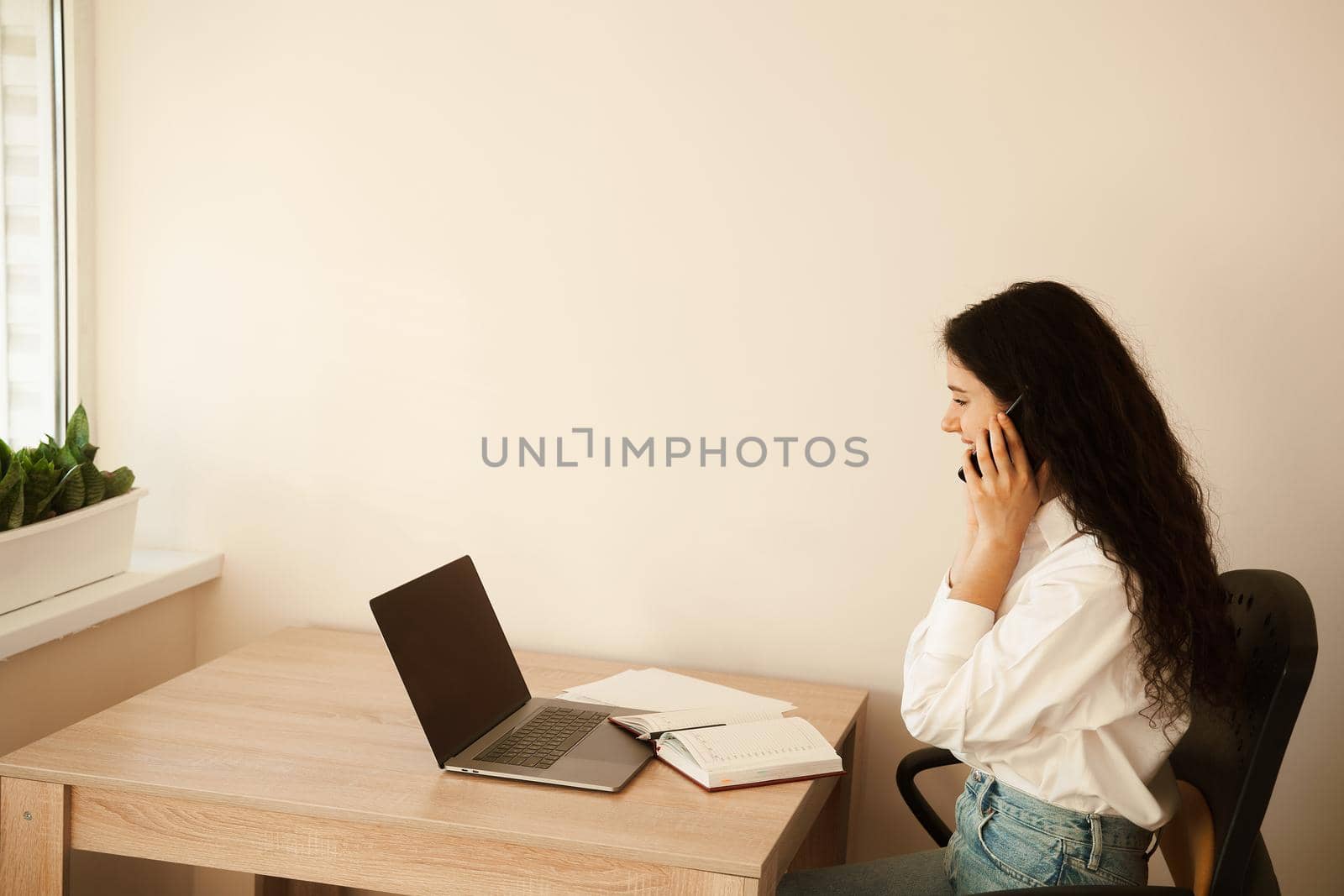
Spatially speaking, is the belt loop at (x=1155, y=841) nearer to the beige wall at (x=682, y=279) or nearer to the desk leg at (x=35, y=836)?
the beige wall at (x=682, y=279)

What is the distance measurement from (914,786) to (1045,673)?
0.56 meters

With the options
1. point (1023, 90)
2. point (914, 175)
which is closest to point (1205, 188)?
point (1023, 90)

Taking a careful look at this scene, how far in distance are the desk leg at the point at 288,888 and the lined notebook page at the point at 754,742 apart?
0.99m

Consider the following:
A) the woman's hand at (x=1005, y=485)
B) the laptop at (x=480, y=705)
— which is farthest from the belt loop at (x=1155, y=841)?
the laptop at (x=480, y=705)

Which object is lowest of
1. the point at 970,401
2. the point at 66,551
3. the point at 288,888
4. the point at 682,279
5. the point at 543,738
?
the point at 288,888

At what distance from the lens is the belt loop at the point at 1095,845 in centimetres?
139

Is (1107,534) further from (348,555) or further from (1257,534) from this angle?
(348,555)

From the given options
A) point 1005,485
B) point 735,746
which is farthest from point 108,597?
point 1005,485

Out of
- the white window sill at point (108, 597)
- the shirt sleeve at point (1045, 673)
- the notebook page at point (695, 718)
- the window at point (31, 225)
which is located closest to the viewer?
the shirt sleeve at point (1045, 673)

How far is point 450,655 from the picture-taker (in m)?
1.72

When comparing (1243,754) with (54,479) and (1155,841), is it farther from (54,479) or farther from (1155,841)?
(54,479)

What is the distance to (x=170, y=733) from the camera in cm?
168

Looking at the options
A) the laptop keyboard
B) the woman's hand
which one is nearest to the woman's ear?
the woman's hand

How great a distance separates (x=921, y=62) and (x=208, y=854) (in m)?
1.71
